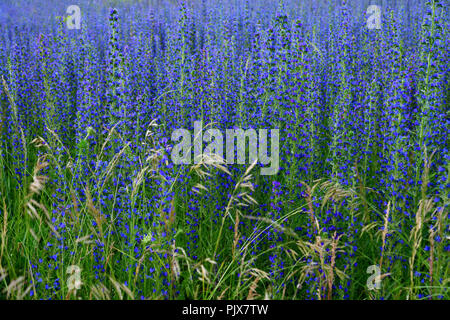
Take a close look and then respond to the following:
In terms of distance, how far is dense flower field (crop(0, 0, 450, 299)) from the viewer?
2543 mm

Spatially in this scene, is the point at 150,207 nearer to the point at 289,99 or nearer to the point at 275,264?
the point at 275,264

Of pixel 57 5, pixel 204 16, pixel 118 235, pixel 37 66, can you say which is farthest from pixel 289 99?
pixel 57 5

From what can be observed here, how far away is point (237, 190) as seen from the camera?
3531mm
